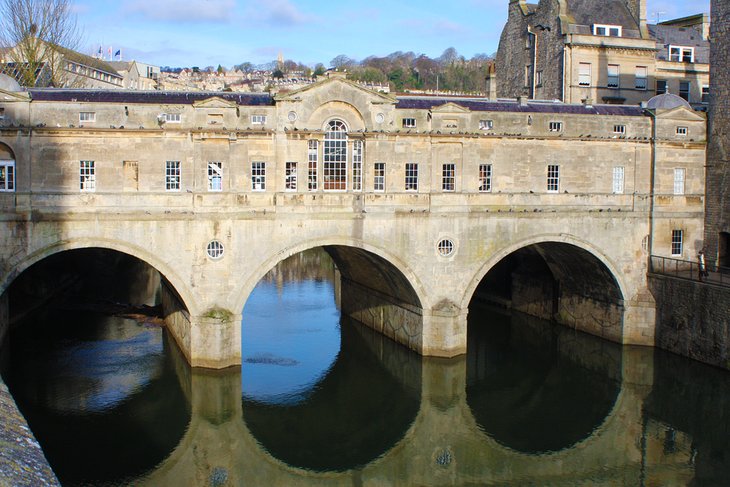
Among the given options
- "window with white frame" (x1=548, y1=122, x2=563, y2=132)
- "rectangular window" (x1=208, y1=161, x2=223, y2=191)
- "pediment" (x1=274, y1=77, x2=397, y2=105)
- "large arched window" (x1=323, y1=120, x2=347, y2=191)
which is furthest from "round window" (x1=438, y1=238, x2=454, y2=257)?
"rectangular window" (x1=208, y1=161, x2=223, y2=191)

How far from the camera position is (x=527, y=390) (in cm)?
3038

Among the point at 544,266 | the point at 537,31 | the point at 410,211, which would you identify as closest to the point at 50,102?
the point at 410,211

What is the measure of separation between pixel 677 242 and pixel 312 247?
59.2ft

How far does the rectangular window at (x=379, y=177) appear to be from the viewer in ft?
102

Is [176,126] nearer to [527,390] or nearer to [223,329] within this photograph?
[223,329]

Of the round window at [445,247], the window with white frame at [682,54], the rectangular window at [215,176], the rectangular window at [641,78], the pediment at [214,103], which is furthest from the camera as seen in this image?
the window with white frame at [682,54]

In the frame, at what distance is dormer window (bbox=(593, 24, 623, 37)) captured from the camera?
45.3 meters

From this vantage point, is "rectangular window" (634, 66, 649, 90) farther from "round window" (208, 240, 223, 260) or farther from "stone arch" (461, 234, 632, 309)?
"round window" (208, 240, 223, 260)

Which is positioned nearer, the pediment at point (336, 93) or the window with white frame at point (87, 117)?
the window with white frame at point (87, 117)

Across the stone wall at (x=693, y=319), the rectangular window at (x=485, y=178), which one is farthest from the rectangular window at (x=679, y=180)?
the rectangular window at (x=485, y=178)

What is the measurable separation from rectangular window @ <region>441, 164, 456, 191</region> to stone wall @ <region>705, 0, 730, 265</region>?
1309 centimetres

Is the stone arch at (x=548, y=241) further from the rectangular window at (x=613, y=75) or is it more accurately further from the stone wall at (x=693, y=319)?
the rectangular window at (x=613, y=75)

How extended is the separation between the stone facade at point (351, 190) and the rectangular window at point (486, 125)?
0.10m

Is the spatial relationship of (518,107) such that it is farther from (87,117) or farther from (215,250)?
(87,117)
